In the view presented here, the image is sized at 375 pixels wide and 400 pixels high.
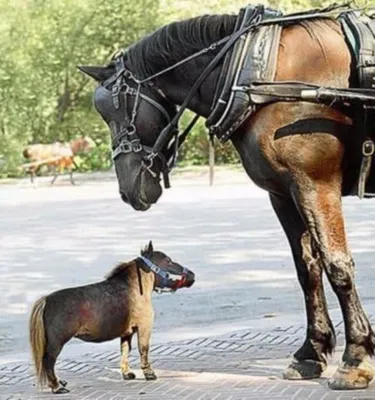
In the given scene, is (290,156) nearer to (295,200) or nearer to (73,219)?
(295,200)

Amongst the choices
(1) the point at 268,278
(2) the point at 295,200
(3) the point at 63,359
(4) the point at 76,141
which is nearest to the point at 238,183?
(4) the point at 76,141

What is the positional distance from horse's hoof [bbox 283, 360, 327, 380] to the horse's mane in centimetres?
204

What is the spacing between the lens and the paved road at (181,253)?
9695 millimetres

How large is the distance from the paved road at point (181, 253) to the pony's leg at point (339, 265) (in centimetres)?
273

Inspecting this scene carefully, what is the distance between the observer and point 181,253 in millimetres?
14031

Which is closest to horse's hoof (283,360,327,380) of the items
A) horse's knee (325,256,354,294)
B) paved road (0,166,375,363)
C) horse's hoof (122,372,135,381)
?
horse's knee (325,256,354,294)

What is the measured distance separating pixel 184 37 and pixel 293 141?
3.05ft

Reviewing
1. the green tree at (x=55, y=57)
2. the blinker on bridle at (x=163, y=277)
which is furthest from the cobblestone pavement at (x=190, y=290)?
the green tree at (x=55, y=57)

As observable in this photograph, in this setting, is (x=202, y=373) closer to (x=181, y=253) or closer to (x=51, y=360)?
(x=51, y=360)

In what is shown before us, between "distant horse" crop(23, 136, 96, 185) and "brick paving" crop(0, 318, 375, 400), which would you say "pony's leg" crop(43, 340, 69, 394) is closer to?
"brick paving" crop(0, 318, 375, 400)

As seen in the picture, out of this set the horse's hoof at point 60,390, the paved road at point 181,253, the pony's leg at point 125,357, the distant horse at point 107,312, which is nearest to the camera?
the distant horse at point 107,312

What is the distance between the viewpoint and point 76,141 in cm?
3909

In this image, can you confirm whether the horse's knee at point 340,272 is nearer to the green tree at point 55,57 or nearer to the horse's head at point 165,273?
the horse's head at point 165,273

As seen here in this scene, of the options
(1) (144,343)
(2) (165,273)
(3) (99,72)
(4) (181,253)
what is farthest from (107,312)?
(4) (181,253)
